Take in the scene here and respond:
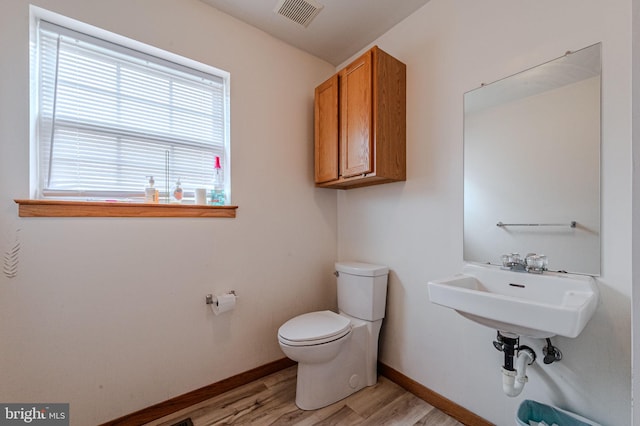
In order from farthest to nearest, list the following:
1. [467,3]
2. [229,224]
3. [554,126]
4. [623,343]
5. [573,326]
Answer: [229,224]
[467,3]
[554,126]
[623,343]
[573,326]

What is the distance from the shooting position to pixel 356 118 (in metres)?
1.73

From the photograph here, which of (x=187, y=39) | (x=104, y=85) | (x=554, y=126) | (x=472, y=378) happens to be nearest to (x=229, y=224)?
(x=104, y=85)

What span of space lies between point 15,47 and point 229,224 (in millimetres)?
1299

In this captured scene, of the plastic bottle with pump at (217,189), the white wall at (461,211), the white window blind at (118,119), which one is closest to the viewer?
the white wall at (461,211)

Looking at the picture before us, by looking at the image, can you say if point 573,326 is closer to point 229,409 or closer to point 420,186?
point 420,186

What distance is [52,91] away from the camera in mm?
1356

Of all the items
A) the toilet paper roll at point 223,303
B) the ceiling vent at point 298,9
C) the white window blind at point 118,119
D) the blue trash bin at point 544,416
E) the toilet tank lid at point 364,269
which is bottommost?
the blue trash bin at point 544,416

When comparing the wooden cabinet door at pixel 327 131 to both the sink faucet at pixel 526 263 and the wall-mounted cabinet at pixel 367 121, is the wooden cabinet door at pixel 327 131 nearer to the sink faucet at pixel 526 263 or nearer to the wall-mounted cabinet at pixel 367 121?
the wall-mounted cabinet at pixel 367 121

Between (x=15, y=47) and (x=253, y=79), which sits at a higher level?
(x=253, y=79)

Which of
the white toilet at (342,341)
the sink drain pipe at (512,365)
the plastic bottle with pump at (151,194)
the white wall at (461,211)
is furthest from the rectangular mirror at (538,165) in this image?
the plastic bottle with pump at (151,194)

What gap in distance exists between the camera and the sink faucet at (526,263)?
46.0 inches

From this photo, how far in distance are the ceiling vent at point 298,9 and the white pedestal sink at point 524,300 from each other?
71.7 inches

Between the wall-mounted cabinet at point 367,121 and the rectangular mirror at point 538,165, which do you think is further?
the wall-mounted cabinet at point 367,121

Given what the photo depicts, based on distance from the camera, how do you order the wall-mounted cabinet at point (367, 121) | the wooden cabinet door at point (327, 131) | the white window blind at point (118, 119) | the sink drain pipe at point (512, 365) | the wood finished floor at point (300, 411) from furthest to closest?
the wooden cabinet door at point (327, 131) → the wall-mounted cabinet at point (367, 121) → the wood finished floor at point (300, 411) → the white window blind at point (118, 119) → the sink drain pipe at point (512, 365)
